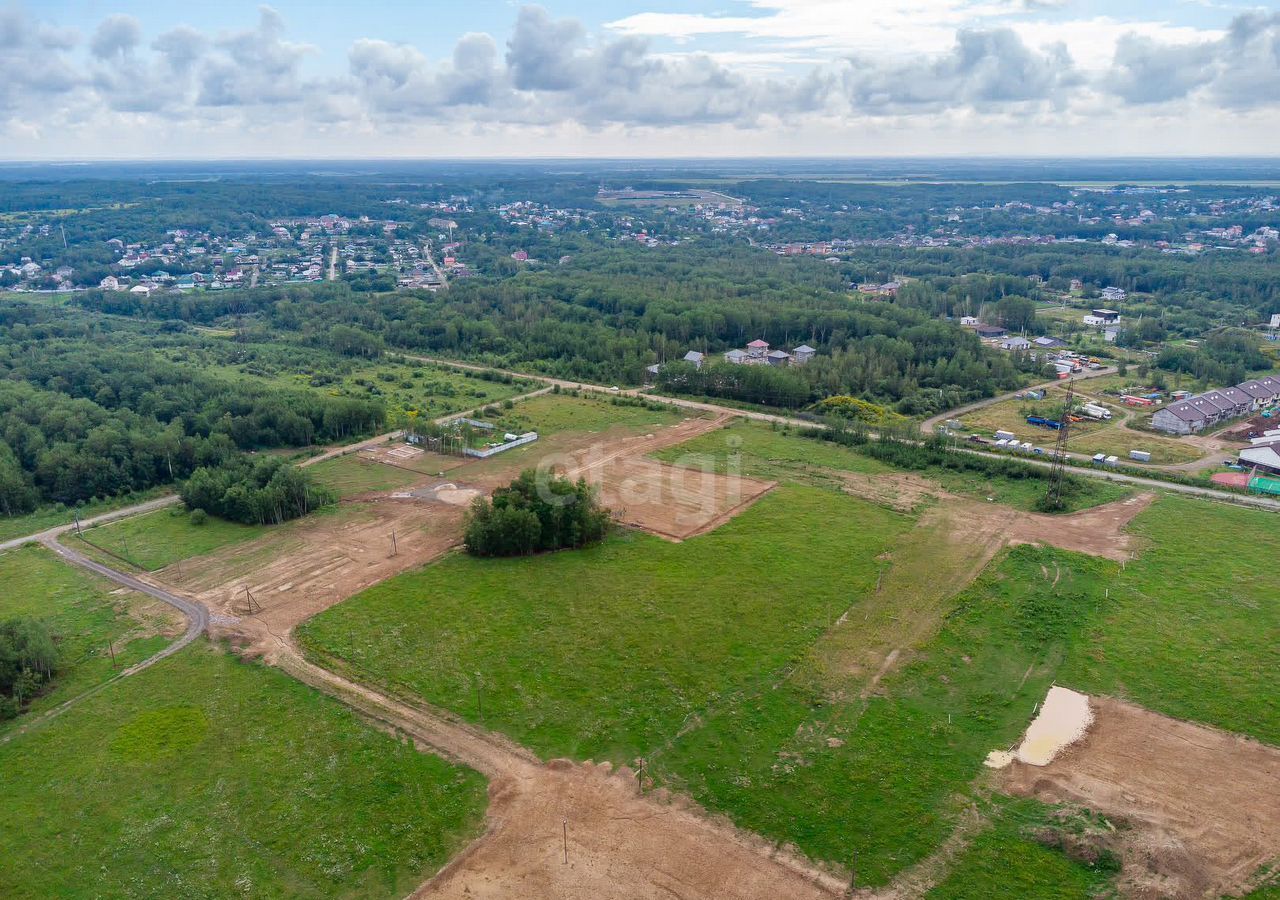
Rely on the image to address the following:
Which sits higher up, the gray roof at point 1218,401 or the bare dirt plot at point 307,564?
the gray roof at point 1218,401

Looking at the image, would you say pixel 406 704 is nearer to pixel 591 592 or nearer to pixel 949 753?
pixel 591 592

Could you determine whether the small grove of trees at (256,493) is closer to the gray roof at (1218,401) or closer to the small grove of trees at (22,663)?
the small grove of trees at (22,663)

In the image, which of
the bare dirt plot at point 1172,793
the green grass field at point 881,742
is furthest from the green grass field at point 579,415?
the bare dirt plot at point 1172,793

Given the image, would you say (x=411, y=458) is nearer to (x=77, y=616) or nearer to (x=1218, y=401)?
(x=77, y=616)

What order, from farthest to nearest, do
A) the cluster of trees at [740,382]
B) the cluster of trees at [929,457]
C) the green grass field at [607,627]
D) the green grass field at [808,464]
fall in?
1. the cluster of trees at [740,382]
2. the cluster of trees at [929,457]
3. the green grass field at [808,464]
4. the green grass field at [607,627]

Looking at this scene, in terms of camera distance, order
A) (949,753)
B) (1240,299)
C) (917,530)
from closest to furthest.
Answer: (949,753), (917,530), (1240,299)

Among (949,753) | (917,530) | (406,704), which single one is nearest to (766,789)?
(949,753)

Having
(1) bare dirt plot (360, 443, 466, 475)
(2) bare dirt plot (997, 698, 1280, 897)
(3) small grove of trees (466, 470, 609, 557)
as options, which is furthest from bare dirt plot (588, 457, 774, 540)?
(2) bare dirt plot (997, 698, 1280, 897)
